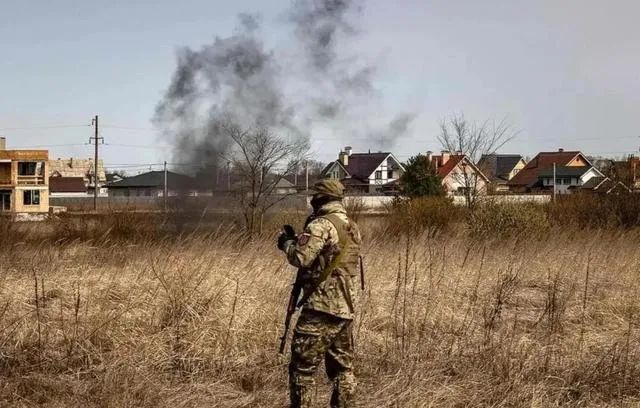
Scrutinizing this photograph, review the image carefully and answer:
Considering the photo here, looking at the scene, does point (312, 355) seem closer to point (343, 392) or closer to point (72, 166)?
point (343, 392)

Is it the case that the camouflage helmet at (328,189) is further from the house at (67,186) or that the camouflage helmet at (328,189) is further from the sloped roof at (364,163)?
the house at (67,186)

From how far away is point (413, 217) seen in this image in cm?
1803

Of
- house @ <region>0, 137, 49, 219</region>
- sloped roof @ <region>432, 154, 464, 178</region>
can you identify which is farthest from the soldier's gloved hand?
house @ <region>0, 137, 49, 219</region>

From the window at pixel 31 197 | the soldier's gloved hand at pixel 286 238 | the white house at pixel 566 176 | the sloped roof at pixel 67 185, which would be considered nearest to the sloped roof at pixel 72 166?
the sloped roof at pixel 67 185

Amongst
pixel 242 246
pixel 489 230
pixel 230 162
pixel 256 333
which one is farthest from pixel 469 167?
pixel 256 333

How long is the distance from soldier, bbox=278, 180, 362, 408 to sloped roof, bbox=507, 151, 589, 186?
2667 inches

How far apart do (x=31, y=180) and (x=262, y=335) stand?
159 ft

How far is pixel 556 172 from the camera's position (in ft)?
231

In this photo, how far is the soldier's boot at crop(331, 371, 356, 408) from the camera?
4.92 m

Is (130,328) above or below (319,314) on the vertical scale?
below

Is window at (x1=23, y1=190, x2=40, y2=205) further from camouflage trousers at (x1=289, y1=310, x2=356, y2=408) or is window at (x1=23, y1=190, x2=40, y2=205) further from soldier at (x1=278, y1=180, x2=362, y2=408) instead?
camouflage trousers at (x1=289, y1=310, x2=356, y2=408)

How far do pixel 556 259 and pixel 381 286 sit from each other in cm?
345

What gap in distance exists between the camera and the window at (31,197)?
50.1m

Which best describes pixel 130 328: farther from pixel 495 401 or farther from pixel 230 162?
pixel 230 162
